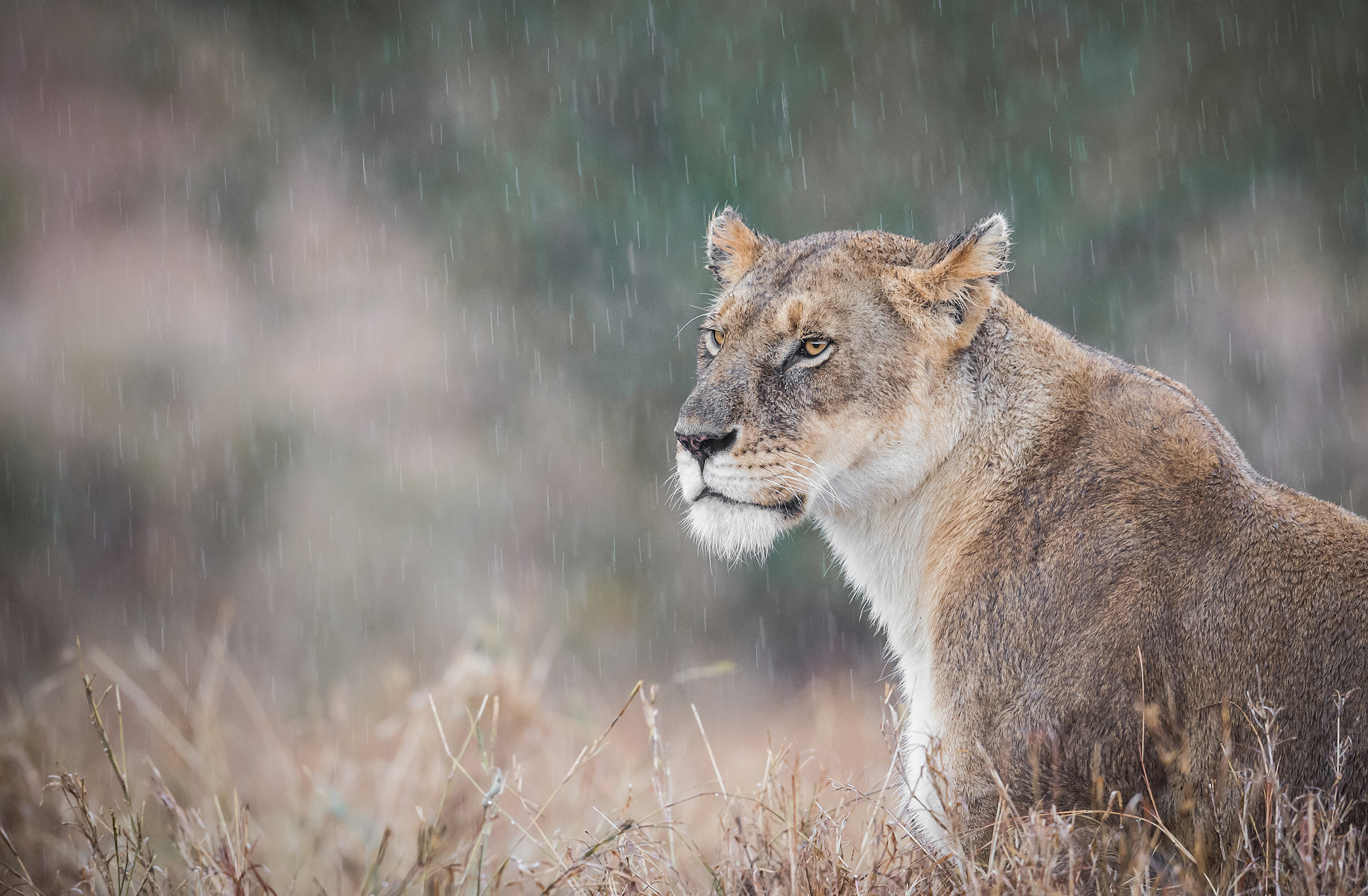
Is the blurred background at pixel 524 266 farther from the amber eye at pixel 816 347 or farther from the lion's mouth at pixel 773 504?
the lion's mouth at pixel 773 504

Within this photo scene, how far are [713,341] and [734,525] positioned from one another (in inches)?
31.9

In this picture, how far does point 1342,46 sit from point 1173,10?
155 cm

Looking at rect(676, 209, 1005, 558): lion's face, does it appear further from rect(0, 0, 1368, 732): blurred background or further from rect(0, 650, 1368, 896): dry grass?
rect(0, 0, 1368, 732): blurred background

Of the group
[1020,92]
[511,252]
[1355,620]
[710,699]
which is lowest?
[710,699]

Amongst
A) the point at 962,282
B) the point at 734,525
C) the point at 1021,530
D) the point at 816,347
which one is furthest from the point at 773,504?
the point at 962,282

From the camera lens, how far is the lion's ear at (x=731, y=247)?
13.9ft

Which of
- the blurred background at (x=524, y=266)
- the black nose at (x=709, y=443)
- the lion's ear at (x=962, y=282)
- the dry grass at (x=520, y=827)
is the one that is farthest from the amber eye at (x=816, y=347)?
the blurred background at (x=524, y=266)

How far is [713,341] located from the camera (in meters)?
3.91

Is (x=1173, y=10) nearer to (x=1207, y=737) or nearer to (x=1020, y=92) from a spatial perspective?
(x=1020, y=92)

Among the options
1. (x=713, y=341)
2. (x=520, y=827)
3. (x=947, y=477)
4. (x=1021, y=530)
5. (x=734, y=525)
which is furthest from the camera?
(x=713, y=341)

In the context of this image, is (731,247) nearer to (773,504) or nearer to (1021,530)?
(773,504)

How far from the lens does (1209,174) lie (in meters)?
9.88

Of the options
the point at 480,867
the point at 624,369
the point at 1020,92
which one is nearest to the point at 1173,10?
the point at 1020,92

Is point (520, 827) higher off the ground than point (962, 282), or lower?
lower
